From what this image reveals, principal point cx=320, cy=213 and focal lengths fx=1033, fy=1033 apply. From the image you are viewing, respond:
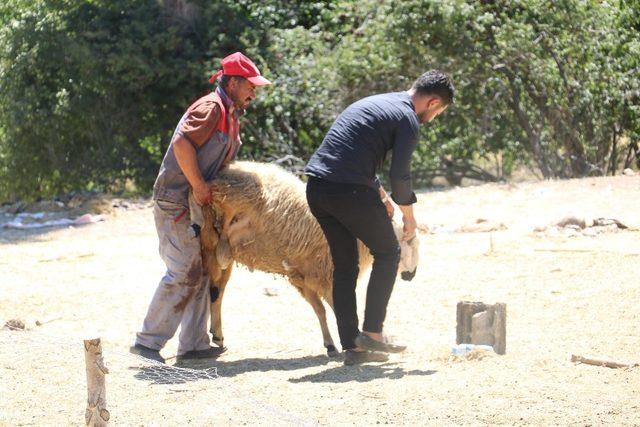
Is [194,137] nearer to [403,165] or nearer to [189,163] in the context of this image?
[189,163]

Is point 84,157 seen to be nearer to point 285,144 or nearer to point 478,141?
point 285,144

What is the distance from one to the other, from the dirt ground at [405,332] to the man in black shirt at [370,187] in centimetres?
42

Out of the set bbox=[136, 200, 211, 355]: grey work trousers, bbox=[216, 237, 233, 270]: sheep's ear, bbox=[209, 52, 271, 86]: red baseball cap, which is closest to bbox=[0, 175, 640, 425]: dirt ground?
bbox=[136, 200, 211, 355]: grey work trousers

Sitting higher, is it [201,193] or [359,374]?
[201,193]

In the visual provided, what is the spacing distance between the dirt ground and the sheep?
2.05 ft

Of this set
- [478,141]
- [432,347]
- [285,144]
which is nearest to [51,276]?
[432,347]

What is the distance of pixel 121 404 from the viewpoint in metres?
5.67

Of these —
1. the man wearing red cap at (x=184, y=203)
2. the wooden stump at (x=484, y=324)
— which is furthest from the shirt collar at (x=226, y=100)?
the wooden stump at (x=484, y=324)

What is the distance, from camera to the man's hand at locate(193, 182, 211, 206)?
636 cm

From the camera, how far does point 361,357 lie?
632 cm

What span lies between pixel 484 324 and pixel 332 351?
1043mm

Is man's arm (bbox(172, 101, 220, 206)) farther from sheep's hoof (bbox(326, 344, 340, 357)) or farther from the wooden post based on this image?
the wooden post

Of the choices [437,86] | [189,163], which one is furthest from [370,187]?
[189,163]

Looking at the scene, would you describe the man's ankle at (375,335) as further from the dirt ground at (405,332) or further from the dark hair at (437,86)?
the dark hair at (437,86)
